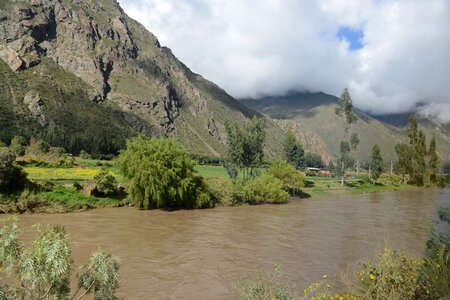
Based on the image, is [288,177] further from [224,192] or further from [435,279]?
[435,279]

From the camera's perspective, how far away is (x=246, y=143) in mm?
74312

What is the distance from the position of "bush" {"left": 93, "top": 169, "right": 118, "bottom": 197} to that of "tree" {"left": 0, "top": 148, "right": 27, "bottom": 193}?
8.11 metres

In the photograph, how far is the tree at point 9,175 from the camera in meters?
39.6

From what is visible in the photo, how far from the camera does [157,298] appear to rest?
668 inches

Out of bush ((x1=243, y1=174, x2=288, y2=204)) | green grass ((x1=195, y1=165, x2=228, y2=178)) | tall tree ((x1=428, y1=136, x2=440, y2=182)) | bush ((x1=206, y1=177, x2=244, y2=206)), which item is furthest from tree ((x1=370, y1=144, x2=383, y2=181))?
bush ((x1=206, y1=177, x2=244, y2=206))

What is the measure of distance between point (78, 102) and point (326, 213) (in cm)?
17460

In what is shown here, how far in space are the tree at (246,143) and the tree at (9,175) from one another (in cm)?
4097

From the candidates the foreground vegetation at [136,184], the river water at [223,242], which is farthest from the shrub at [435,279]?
the foreground vegetation at [136,184]

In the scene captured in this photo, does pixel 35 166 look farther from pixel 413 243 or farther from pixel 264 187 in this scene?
pixel 413 243

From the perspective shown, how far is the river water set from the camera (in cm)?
1986

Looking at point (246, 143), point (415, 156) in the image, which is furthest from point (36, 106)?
point (415, 156)

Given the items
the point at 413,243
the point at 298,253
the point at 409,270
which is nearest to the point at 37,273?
the point at 409,270

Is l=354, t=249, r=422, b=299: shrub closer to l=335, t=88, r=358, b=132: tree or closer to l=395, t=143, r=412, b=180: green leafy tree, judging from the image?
l=335, t=88, r=358, b=132: tree

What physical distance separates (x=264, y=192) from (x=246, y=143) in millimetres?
17658
